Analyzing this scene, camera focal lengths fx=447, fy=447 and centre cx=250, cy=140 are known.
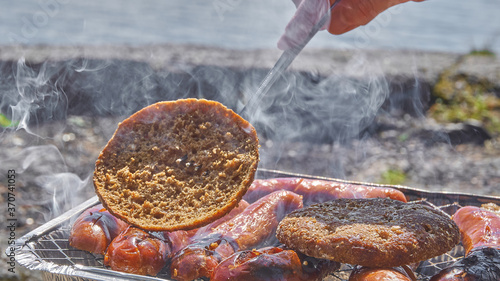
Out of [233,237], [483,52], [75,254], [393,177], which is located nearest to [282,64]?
[233,237]

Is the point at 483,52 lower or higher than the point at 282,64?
lower

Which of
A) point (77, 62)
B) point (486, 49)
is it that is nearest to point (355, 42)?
point (486, 49)

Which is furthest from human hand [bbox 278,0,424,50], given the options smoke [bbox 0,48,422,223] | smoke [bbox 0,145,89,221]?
smoke [bbox 0,145,89,221]

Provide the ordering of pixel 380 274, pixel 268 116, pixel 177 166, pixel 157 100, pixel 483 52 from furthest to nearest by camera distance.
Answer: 1. pixel 483 52
2. pixel 268 116
3. pixel 157 100
4. pixel 177 166
5. pixel 380 274

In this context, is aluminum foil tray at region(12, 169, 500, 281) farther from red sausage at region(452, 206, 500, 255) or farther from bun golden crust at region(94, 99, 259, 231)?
bun golden crust at region(94, 99, 259, 231)

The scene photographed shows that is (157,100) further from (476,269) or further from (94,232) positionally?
(476,269)

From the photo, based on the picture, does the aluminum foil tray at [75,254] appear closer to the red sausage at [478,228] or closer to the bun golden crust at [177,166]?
the red sausage at [478,228]

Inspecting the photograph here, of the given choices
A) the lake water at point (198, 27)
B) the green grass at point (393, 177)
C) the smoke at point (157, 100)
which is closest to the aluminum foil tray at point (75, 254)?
the green grass at point (393, 177)

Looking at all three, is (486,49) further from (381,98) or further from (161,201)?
(161,201)
